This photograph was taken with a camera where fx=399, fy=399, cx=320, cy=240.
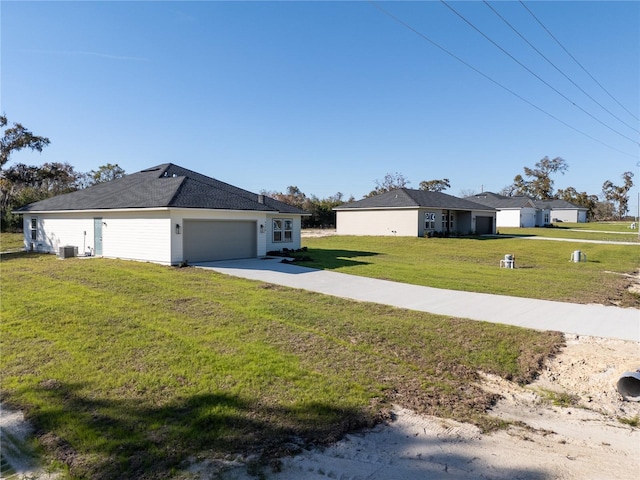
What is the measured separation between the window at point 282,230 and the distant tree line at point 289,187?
247 cm

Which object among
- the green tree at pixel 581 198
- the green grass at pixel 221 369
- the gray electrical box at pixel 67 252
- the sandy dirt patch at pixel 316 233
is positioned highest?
the green tree at pixel 581 198

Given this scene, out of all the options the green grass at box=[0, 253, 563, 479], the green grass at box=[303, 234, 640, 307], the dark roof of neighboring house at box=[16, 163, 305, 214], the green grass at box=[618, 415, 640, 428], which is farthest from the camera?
the dark roof of neighboring house at box=[16, 163, 305, 214]

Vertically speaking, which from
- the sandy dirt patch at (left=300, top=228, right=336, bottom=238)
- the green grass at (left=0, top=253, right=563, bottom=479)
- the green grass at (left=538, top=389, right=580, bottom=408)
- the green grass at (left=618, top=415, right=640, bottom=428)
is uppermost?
the sandy dirt patch at (left=300, top=228, right=336, bottom=238)

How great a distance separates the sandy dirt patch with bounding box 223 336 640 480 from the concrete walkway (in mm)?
2857

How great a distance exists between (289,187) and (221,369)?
64.8 metres

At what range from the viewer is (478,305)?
9273mm

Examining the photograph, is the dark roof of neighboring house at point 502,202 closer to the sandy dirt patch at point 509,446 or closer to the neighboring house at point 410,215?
the neighboring house at point 410,215

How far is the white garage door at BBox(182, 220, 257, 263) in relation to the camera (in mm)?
16016

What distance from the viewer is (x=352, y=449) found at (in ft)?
11.8

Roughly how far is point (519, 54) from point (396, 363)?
12103 millimetres

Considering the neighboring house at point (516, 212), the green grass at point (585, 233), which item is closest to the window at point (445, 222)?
the green grass at point (585, 233)

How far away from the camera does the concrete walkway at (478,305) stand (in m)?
7.68

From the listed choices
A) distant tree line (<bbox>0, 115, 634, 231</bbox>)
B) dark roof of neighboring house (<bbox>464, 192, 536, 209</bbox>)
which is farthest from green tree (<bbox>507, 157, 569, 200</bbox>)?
dark roof of neighboring house (<bbox>464, 192, 536, 209</bbox>)

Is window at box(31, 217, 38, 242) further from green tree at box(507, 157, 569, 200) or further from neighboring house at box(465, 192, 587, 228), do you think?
green tree at box(507, 157, 569, 200)
